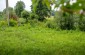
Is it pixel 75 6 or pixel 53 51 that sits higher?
pixel 75 6

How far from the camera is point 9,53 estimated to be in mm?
5543

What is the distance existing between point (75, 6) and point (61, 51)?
5.42 metres

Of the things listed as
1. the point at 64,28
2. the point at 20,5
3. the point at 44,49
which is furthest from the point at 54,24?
the point at 20,5

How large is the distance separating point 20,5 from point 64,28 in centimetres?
1037

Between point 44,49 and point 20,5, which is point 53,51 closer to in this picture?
point 44,49

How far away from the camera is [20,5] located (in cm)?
2191

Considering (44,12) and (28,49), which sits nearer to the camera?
(28,49)

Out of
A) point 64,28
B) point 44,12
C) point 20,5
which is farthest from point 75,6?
point 20,5

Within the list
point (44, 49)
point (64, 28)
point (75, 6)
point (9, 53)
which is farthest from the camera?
point (64, 28)

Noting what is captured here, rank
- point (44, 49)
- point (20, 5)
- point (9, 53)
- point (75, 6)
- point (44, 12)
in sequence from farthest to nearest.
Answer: point (20, 5) → point (44, 12) → point (44, 49) → point (9, 53) → point (75, 6)

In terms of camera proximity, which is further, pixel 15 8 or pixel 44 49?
pixel 15 8

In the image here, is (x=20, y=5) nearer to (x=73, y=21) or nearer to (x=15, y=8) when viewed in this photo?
(x=15, y=8)

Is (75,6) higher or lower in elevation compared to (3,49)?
higher

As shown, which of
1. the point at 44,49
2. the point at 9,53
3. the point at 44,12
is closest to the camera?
the point at 9,53
